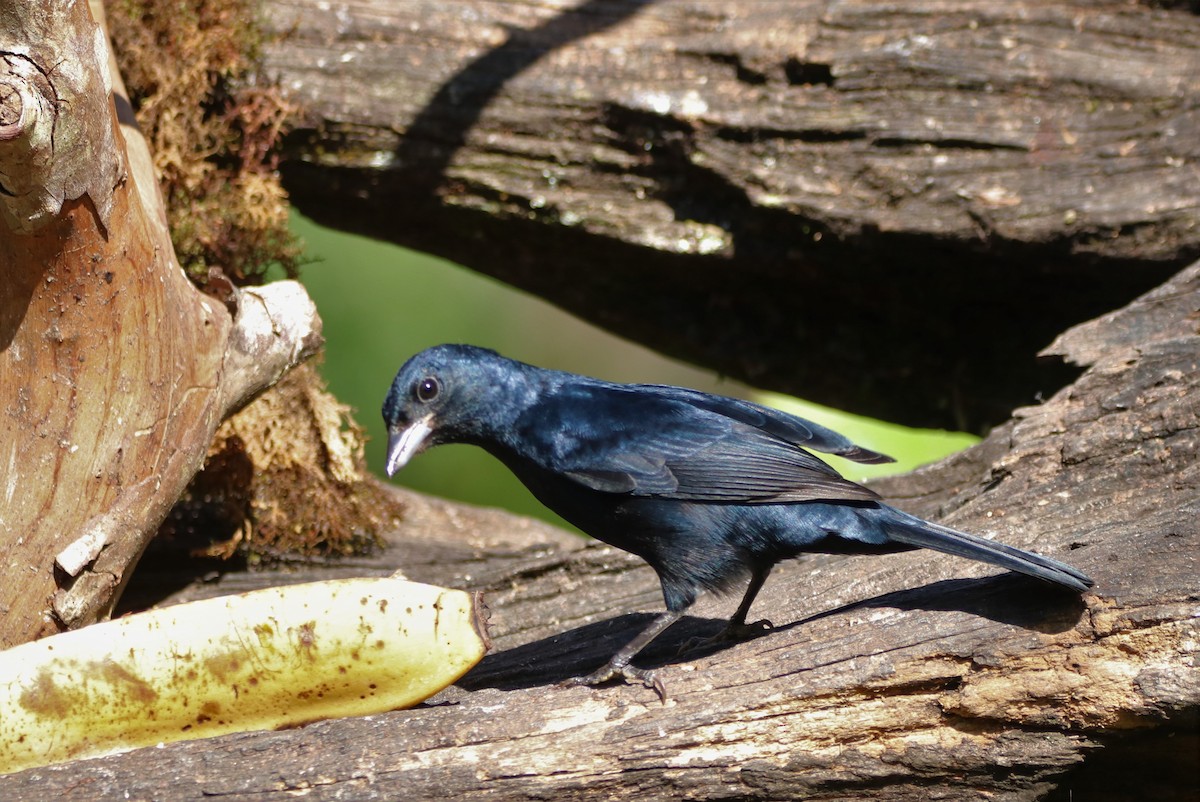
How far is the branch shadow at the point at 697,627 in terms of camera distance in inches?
113

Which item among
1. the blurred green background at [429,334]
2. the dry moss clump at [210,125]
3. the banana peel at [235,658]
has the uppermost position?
the dry moss clump at [210,125]

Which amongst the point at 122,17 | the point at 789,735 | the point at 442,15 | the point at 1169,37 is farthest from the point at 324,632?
the point at 1169,37

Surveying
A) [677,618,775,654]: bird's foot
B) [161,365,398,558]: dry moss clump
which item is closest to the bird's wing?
[677,618,775,654]: bird's foot

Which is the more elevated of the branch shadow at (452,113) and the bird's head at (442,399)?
the branch shadow at (452,113)

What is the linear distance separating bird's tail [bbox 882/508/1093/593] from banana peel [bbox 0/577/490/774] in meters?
1.13

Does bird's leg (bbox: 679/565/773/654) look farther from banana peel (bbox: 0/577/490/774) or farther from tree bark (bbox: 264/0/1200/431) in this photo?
tree bark (bbox: 264/0/1200/431)

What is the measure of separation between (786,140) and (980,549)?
2331 millimetres

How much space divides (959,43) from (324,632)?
3521 mm

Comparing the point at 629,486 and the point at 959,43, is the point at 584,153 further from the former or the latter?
the point at 629,486

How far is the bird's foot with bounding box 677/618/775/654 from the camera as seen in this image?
3.47m

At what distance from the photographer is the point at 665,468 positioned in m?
3.25

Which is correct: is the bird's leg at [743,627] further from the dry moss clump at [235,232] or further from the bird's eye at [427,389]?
the dry moss clump at [235,232]

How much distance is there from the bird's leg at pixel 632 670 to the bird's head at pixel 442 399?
30.2 inches

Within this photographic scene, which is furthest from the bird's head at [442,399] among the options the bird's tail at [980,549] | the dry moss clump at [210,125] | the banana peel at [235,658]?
the dry moss clump at [210,125]
